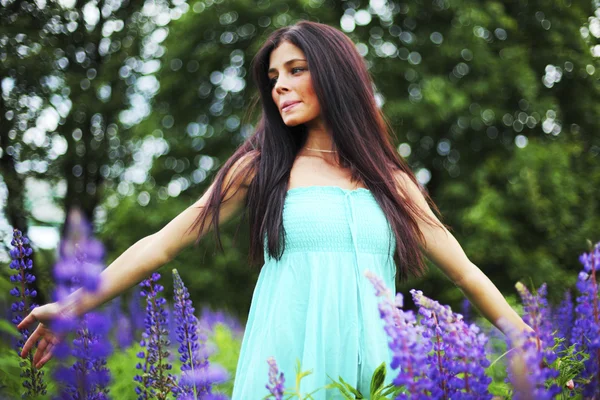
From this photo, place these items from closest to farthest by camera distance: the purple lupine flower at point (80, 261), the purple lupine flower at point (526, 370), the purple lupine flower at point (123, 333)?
the purple lupine flower at point (526, 370) < the purple lupine flower at point (80, 261) < the purple lupine flower at point (123, 333)

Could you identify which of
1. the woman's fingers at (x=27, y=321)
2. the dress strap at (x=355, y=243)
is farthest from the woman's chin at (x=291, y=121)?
the woman's fingers at (x=27, y=321)

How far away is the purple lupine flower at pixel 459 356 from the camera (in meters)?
1.39

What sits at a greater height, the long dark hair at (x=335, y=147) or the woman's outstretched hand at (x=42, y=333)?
the long dark hair at (x=335, y=147)

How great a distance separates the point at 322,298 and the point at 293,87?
770mm

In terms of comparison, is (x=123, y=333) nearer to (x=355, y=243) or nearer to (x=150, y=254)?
(x=150, y=254)

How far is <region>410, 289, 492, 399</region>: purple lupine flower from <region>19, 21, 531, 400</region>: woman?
49 cm

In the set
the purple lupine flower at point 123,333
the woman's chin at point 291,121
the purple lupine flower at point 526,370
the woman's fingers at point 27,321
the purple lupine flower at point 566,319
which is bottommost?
the purple lupine flower at point 123,333

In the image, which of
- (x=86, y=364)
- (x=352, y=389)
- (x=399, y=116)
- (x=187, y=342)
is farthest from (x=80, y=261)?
(x=399, y=116)

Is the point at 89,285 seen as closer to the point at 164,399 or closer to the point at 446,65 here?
the point at 164,399

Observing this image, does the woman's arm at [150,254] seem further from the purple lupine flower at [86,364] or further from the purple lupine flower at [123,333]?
the purple lupine flower at [123,333]

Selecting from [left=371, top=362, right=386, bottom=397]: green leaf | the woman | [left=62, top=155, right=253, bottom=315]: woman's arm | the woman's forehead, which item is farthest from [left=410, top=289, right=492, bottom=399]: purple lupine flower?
the woman's forehead

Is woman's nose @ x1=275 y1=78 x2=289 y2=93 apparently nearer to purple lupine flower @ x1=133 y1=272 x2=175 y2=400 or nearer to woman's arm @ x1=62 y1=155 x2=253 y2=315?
woman's arm @ x1=62 y1=155 x2=253 y2=315

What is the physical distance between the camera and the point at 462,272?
2.26 metres

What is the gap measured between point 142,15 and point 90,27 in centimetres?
80
